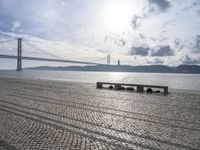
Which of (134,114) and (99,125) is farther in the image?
(134,114)

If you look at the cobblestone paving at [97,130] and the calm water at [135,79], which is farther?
the calm water at [135,79]

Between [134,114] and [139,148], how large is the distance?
3676mm

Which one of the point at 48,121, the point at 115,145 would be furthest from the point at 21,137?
the point at 115,145

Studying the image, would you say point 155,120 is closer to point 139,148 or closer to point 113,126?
point 113,126

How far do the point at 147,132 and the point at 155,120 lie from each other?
1.60 metres

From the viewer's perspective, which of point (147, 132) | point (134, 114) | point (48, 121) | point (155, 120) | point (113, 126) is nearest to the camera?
point (147, 132)

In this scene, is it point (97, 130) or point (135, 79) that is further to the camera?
point (135, 79)

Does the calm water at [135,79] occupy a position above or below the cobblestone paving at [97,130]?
below

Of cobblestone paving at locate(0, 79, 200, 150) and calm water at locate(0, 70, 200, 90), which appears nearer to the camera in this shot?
cobblestone paving at locate(0, 79, 200, 150)

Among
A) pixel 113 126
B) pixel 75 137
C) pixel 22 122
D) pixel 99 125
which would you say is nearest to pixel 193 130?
pixel 113 126

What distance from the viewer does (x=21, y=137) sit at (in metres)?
5.06

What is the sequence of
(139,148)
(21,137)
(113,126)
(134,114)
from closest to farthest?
1. (139,148)
2. (21,137)
3. (113,126)
4. (134,114)

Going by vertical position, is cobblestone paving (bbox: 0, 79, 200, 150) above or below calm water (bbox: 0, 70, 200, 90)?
above

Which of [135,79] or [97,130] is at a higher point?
[97,130]
